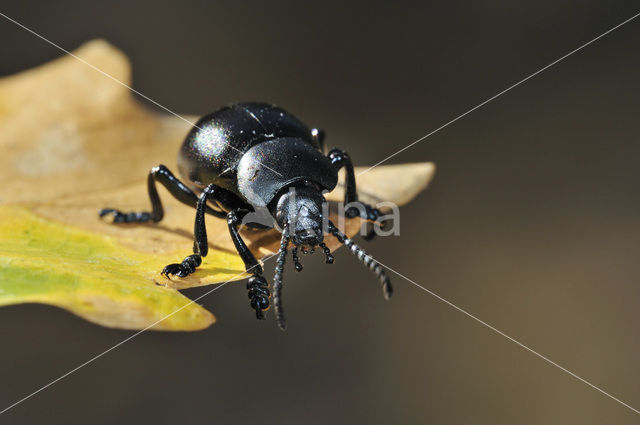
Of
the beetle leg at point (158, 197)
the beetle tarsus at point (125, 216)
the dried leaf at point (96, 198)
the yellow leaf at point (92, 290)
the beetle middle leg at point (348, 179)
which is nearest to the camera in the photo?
the yellow leaf at point (92, 290)

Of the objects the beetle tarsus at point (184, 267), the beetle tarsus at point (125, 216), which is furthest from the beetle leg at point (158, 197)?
the beetle tarsus at point (184, 267)

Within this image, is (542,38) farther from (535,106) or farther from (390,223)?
(390,223)

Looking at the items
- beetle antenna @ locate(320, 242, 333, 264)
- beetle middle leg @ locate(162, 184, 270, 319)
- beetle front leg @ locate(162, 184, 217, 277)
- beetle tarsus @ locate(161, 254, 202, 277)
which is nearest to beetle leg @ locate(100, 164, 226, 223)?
beetle front leg @ locate(162, 184, 217, 277)

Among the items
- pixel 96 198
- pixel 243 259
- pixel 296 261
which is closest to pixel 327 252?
pixel 296 261

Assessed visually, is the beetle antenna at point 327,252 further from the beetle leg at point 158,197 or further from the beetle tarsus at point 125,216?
the beetle tarsus at point 125,216

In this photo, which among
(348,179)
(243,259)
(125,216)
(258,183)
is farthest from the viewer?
(348,179)

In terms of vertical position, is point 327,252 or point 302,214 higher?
point 302,214

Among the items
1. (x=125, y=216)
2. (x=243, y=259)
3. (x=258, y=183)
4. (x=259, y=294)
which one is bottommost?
(x=259, y=294)

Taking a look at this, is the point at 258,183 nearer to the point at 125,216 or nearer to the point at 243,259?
the point at 243,259

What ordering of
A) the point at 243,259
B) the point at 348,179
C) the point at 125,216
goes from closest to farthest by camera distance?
the point at 243,259 → the point at 125,216 → the point at 348,179
